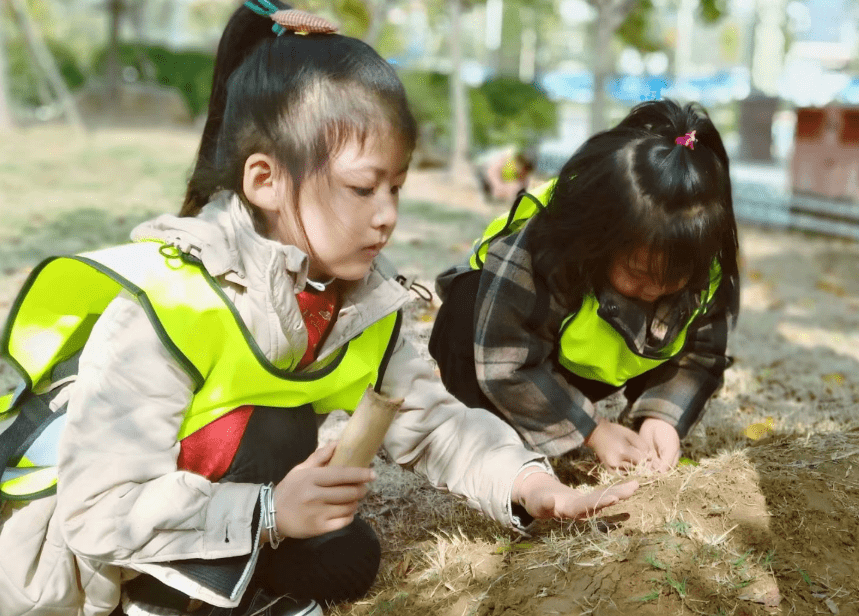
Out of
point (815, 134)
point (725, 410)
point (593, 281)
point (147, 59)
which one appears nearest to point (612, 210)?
point (593, 281)

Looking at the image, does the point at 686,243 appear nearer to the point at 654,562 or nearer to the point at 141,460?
the point at 654,562

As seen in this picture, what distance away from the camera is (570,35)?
166ft

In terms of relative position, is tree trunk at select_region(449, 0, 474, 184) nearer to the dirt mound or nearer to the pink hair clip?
the dirt mound

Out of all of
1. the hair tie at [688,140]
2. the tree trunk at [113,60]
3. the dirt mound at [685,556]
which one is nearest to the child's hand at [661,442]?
the dirt mound at [685,556]

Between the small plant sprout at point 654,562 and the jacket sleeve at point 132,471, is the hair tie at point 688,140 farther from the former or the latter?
the jacket sleeve at point 132,471

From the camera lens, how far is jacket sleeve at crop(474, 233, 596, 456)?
7.29ft

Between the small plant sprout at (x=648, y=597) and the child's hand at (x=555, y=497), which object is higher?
the child's hand at (x=555, y=497)

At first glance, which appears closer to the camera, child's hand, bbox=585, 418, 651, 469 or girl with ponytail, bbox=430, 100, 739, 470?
girl with ponytail, bbox=430, 100, 739, 470

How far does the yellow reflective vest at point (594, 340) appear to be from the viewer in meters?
2.23

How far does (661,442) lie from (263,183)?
1.29 metres

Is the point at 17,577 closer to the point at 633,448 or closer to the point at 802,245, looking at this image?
the point at 633,448

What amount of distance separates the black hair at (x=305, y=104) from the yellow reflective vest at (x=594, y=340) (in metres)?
0.74

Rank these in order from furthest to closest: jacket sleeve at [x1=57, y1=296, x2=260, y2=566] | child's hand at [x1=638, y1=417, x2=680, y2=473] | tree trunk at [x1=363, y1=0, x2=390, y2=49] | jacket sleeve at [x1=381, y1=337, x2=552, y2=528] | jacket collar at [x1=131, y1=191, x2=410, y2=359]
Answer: tree trunk at [x1=363, y1=0, x2=390, y2=49] < child's hand at [x1=638, y1=417, x2=680, y2=473] < jacket sleeve at [x1=381, y1=337, x2=552, y2=528] < jacket collar at [x1=131, y1=191, x2=410, y2=359] < jacket sleeve at [x1=57, y1=296, x2=260, y2=566]

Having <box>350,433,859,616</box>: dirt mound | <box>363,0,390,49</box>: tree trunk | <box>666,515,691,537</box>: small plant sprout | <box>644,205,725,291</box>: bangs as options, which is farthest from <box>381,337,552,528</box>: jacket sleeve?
<box>363,0,390,49</box>: tree trunk
